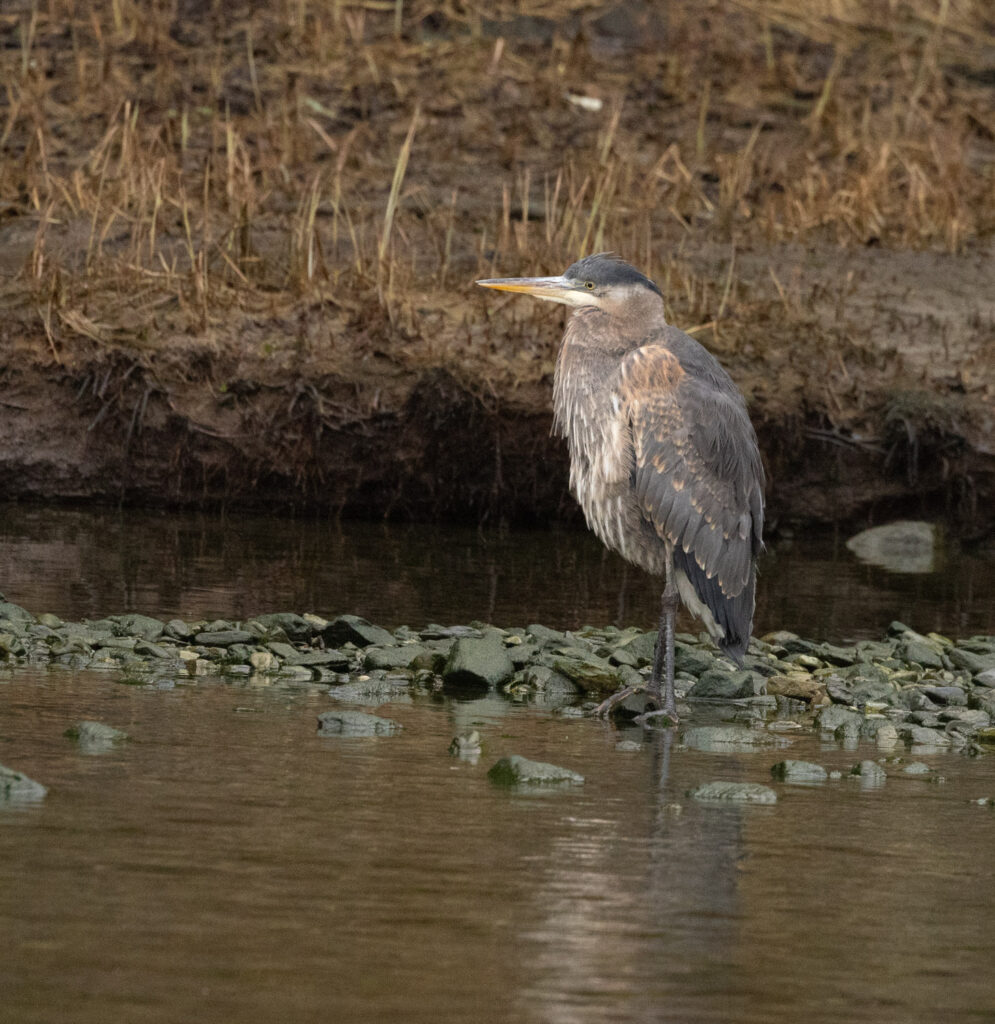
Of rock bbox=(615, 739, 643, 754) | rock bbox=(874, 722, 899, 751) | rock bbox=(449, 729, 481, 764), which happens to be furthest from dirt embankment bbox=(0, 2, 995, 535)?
rock bbox=(449, 729, 481, 764)

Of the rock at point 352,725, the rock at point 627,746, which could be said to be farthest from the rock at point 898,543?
the rock at point 352,725

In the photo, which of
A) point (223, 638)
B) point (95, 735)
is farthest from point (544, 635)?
point (95, 735)

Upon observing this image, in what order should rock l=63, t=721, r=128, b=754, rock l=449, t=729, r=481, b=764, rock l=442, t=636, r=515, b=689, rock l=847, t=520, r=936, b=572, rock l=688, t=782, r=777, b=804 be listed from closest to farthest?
1. rock l=688, t=782, r=777, b=804
2. rock l=63, t=721, r=128, b=754
3. rock l=449, t=729, r=481, b=764
4. rock l=442, t=636, r=515, b=689
5. rock l=847, t=520, r=936, b=572

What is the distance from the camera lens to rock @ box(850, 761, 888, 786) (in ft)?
20.2

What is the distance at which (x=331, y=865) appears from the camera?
4566mm

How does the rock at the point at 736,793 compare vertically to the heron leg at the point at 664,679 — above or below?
above

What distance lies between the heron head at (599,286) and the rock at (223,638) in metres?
1.89

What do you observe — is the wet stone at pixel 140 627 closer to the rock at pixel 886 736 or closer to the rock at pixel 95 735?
the rock at pixel 95 735

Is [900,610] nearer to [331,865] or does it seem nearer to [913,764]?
[913,764]

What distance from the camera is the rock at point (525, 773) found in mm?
5742

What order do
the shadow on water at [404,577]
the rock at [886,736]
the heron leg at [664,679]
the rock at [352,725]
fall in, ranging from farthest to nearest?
1. the shadow on water at [404,577]
2. the heron leg at [664,679]
3. the rock at [886,736]
4. the rock at [352,725]

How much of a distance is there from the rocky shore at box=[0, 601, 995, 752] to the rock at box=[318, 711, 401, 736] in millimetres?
588

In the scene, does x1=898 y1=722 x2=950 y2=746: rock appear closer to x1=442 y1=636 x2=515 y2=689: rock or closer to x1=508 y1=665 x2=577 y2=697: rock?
x1=508 y1=665 x2=577 y2=697: rock

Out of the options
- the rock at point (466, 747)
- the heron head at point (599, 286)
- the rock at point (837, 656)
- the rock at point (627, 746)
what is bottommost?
the rock at point (837, 656)
